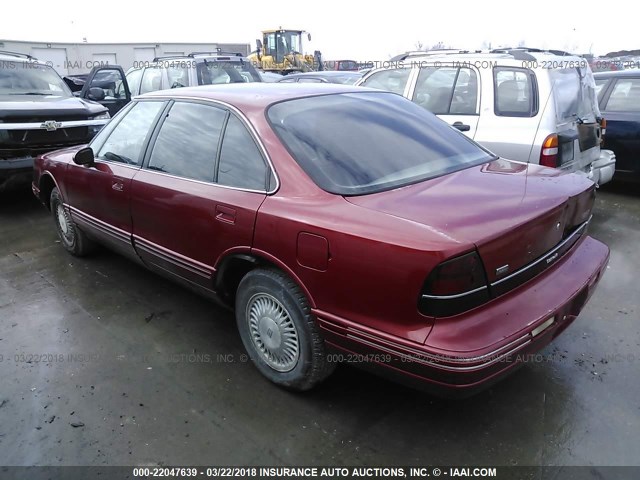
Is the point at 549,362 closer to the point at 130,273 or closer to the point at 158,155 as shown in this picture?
the point at 158,155

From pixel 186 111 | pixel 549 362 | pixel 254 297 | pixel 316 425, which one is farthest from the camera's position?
pixel 186 111

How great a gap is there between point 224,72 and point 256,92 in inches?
242

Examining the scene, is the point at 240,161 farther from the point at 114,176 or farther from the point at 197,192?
the point at 114,176

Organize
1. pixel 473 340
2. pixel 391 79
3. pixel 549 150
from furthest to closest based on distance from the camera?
pixel 391 79, pixel 549 150, pixel 473 340

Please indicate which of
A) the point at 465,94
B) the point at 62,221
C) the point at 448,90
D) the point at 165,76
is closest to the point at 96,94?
the point at 165,76

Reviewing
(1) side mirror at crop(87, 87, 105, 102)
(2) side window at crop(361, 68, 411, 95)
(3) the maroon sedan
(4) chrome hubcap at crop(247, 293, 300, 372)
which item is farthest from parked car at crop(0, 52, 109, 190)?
(4) chrome hubcap at crop(247, 293, 300, 372)

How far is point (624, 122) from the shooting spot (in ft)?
20.7

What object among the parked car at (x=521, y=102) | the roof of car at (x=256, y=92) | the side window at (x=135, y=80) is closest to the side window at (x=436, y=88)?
the parked car at (x=521, y=102)

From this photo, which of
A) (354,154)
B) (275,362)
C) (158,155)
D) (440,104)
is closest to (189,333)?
(275,362)

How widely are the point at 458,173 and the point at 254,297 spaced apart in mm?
1338

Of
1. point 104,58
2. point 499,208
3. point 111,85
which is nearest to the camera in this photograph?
point 499,208

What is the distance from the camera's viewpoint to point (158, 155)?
Result: 11.2ft

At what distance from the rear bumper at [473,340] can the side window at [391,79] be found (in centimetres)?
369

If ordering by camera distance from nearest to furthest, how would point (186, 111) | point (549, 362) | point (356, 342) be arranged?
point (356, 342) < point (549, 362) < point (186, 111)
